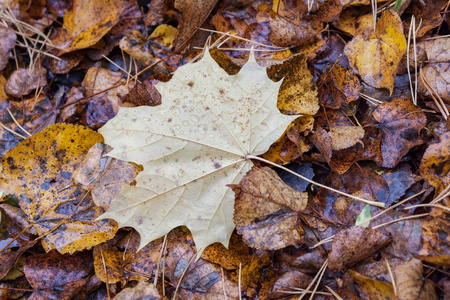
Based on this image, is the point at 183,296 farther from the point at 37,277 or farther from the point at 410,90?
the point at 410,90

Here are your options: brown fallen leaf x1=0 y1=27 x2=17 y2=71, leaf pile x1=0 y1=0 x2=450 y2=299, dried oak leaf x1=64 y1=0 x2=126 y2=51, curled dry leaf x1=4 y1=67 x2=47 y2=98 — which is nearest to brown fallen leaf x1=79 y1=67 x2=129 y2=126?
leaf pile x1=0 y1=0 x2=450 y2=299

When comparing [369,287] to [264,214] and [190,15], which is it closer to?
[264,214]

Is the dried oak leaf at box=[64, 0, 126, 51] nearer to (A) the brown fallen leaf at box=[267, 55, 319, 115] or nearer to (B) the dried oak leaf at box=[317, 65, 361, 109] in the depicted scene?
(A) the brown fallen leaf at box=[267, 55, 319, 115]

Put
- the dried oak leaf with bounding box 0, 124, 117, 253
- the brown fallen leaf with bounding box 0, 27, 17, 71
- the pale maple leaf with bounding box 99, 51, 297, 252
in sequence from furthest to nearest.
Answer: the brown fallen leaf with bounding box 0, 27, 17, 71 → the dried oak leaf with bounding box 0, 124, 117, 253 → the pale maple leaf with bounding box 99, 51, 297, 252

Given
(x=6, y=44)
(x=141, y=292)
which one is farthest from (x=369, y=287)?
(x=6, y=44)

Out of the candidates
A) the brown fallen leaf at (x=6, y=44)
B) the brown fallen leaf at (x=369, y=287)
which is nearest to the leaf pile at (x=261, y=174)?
the brown fallen leaf at (x=369, y=287)
